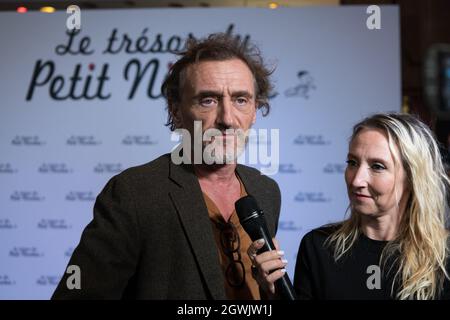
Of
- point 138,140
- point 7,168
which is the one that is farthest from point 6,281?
point 138,140

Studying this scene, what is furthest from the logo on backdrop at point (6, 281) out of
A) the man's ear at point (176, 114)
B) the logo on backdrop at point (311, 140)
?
the man's ear at point (176, 114)

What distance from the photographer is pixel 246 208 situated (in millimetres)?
1189

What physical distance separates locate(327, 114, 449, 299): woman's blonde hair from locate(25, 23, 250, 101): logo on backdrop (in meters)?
2.24

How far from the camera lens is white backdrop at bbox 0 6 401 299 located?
10.8ft

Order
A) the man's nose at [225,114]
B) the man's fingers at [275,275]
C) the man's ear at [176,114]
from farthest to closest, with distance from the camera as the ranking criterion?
the man's ear at [176,114], the man's nose at [225,114], the man's fingers at [275,275]

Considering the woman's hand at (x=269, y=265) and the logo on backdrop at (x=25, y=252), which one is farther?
the logo on backdrop at (x=25, y=252)

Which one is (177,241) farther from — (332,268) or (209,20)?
(209,20)

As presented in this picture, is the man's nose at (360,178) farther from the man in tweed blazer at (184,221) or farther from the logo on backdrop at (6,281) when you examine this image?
the logo on backdrop at (6,281)

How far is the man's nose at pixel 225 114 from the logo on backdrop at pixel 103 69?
83.1 inches

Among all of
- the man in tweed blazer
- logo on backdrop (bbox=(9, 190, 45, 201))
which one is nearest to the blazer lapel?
the man in tweed blazer

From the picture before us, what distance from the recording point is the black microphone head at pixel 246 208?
3.85ft

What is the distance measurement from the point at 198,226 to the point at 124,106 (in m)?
2.26

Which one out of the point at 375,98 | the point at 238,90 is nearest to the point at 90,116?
the point at 375,98

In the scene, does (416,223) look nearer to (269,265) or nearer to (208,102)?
(269,265)
